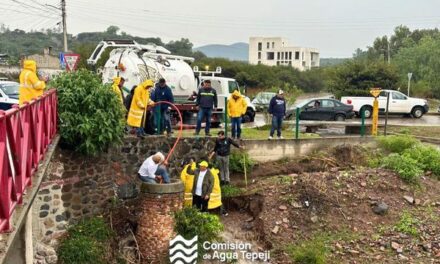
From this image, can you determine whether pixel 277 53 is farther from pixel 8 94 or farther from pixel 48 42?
pixel 8 94

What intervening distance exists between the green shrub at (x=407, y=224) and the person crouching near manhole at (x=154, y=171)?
5.97m

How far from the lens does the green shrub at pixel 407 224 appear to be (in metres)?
12.7

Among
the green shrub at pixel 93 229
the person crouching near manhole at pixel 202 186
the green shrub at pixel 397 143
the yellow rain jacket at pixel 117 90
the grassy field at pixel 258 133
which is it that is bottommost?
the green shrub at pixel 93 229

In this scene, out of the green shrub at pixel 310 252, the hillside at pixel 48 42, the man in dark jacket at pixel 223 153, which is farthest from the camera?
the hillside at pixel 48 42

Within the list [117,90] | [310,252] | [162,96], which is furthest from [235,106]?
[310,252]

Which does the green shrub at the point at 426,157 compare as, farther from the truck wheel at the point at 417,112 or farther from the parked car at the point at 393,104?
the truck wheel at the point at 417,112

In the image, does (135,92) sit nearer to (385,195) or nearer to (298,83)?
(385,195)

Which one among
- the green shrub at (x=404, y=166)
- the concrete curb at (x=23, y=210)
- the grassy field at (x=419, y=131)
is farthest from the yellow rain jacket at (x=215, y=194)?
the grassy field at (x=419, y=131)

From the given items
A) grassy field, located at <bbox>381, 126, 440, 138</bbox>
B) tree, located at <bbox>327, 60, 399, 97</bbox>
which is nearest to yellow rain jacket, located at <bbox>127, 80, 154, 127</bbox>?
grassy field, located at <bbox>381, 126, 440, 138</bbox>

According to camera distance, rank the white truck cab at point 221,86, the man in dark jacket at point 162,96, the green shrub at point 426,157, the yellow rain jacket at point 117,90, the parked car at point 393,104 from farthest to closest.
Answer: the parked car at point 393,104
the white truck cab at point 221,86
the green shrub at point 426,157
the man in dark jacket at point 162,96
the yellow rain jacket at point 117,90

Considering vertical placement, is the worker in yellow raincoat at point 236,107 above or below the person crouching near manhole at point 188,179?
above

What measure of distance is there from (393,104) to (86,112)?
1961 cm

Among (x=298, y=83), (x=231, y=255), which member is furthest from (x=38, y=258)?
(x=298, y=83)

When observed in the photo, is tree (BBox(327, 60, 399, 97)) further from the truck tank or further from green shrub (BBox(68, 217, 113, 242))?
green shrub (BBox(68, 217, 113, 242))
